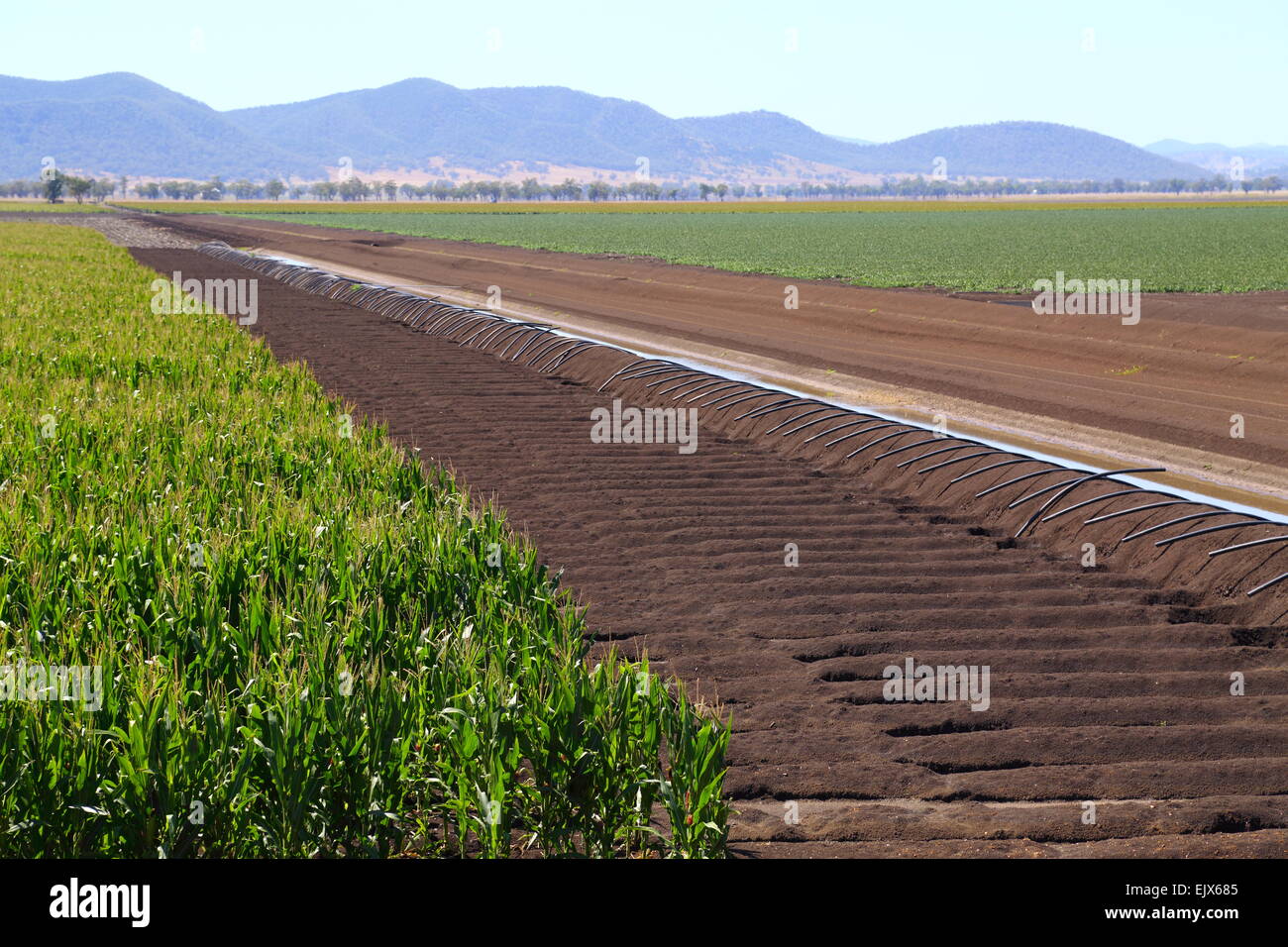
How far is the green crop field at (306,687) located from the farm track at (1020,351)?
8007mm

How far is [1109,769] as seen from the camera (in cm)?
526

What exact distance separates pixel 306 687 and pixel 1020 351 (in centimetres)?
1857

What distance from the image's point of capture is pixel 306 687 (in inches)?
174

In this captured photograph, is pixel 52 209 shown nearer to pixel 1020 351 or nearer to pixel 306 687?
pixel 1020 351

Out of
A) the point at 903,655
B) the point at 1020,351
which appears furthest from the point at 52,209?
the point at 903,655

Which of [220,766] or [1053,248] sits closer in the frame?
[220,766]

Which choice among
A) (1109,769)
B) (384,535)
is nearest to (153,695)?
(384,535)

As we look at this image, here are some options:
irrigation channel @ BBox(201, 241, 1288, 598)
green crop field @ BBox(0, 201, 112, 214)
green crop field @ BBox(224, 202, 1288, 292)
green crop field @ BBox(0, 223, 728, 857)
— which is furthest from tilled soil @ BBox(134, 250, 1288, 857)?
green crop field @ BBox(0, 201, 112, 214)

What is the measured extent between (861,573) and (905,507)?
7.49 ft

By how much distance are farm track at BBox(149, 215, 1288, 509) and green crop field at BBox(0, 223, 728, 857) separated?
801 centimetres

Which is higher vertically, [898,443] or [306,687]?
[898,443]

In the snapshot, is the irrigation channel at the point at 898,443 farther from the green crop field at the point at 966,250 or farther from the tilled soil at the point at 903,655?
the green crop field at the point at 966,250

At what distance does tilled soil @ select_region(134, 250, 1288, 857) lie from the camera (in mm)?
4828
